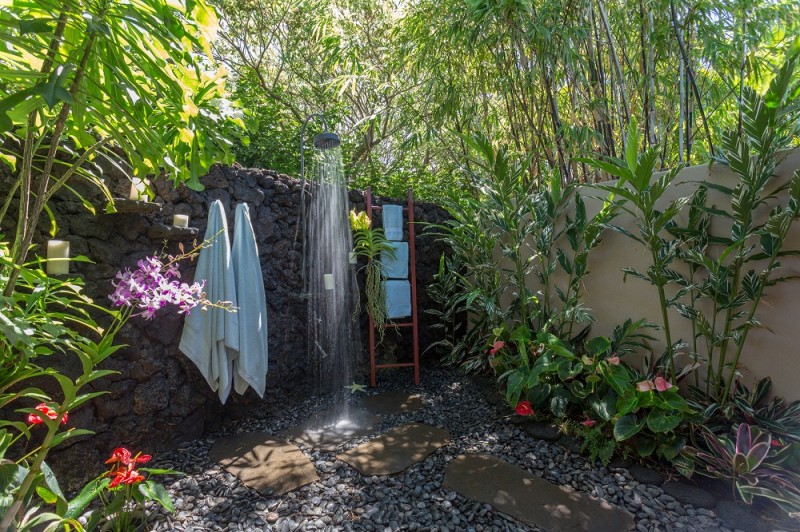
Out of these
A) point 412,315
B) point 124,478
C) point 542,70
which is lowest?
point 124,478

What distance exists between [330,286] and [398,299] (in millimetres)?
615

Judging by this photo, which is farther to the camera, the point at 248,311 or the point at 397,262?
the point at 397,262

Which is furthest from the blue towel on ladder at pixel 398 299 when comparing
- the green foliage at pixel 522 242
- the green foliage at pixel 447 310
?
the green foliage at pixel 522 242

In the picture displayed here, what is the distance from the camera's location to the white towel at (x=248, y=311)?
2.46 meters

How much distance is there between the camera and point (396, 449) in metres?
2.33

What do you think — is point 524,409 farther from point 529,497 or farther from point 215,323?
point 215,323

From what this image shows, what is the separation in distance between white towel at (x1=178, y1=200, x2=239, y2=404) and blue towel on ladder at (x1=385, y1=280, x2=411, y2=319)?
4.43 feet

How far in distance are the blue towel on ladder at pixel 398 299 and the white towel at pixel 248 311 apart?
1.15 meters

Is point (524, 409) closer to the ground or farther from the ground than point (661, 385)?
closer to the ground

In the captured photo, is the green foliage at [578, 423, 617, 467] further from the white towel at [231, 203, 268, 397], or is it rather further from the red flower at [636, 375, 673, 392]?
the white towel at [231, 203, 268, 397]

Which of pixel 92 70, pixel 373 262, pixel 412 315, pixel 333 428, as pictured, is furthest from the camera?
pixel 412 315

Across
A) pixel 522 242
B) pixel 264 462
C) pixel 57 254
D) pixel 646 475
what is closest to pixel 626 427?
pixel 646 475

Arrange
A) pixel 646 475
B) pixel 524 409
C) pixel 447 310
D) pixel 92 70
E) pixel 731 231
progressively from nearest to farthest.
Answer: pixel 92 70, pixel 646 475, pixel 731 231, pixel 524 409, pixel 447 310

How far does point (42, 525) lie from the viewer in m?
1.35
